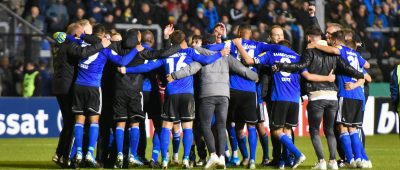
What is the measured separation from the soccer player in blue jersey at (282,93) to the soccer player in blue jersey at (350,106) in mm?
652

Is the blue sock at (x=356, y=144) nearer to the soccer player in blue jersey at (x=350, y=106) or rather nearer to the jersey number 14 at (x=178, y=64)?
the soccer player in blue jersey at (x=350, y=106)

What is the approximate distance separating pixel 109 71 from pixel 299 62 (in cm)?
281

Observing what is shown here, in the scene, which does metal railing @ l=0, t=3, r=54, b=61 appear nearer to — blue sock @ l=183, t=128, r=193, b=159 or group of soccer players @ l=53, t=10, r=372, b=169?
group of soccer players @ l=53, t=10, r=372, b=169

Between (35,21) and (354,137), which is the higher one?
(35,21)

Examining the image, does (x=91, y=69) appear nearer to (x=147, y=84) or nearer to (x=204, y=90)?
(x=147, y=84)

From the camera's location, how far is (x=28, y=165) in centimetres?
1722

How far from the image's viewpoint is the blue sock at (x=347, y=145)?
16422 mm

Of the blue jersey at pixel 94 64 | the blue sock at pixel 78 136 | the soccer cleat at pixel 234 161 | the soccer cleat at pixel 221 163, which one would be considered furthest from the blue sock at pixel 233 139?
the blue sock at pixel 78 136

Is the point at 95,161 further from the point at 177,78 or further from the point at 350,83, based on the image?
the point at 350,83

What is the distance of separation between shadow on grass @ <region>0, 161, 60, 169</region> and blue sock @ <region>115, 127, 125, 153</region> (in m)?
1.07

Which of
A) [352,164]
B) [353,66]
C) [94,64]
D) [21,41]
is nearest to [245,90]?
[353,66]

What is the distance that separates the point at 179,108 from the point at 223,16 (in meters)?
12.8

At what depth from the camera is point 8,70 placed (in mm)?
25594

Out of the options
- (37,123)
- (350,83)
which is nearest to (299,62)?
(350,83)
